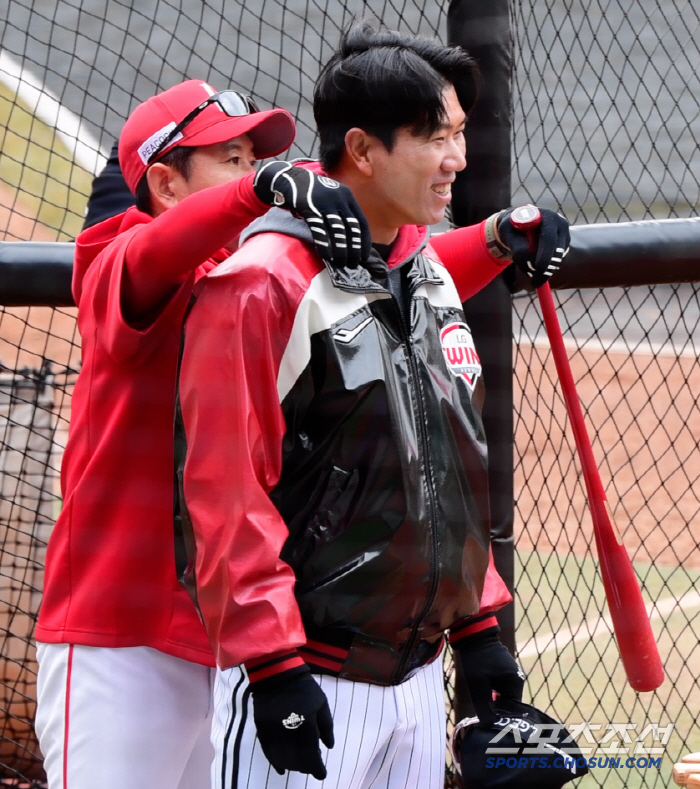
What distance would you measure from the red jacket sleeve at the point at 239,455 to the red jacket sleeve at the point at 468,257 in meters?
0.45

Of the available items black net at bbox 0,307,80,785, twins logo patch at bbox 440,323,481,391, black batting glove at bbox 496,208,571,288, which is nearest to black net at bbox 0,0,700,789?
black net at bbox 0,307,80,785

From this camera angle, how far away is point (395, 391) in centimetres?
123

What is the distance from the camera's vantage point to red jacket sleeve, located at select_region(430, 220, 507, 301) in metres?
1.59

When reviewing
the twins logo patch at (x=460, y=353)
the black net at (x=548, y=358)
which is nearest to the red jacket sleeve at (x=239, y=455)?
the twins logo patch at (x=460, y=353)

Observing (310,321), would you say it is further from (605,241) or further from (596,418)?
(596,418)

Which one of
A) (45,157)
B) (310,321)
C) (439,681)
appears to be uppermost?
(45,157)

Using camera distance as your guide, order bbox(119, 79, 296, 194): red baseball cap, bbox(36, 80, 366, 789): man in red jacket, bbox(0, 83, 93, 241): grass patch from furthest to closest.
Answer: bbox(0, 83, 93, 241): grass patch, bbox(119, 79, 296, 194): red baseball cap, bbox(36, 80, 366, 789): man in red jacket

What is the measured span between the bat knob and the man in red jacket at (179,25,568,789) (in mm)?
164

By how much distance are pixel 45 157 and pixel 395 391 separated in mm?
7581

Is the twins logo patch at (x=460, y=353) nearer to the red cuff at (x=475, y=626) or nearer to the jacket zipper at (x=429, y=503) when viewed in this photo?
the jacket zipper at (x=429, y=503)

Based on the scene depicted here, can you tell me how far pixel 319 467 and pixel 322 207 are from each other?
29 cm

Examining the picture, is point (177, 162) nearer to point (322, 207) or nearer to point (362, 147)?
point (362, 147)

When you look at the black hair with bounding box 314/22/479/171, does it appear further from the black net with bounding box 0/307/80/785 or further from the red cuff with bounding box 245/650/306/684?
the black net with bounding box 0/307/80/785

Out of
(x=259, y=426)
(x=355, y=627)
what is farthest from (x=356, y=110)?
(x=355, y=627)
